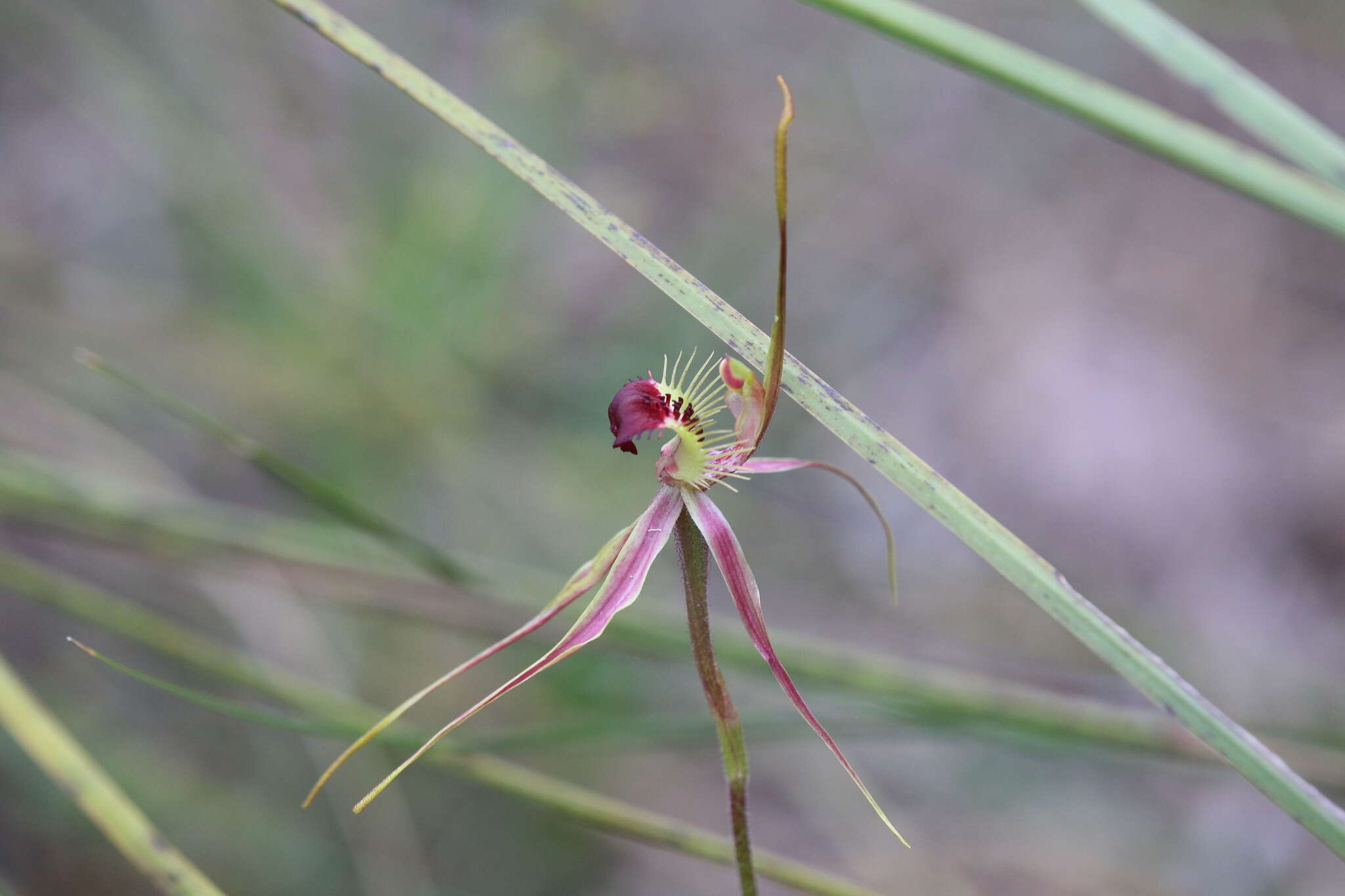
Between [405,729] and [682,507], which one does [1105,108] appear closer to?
[682,507]

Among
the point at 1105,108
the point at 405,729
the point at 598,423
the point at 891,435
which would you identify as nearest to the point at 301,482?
the point at 405,729

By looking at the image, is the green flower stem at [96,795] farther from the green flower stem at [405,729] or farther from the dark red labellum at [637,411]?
the dark red labellum at [637,411]

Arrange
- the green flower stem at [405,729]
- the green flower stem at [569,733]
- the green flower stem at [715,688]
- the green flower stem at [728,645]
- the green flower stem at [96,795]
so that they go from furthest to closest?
the green flower stem at [728,645], the green flower stem at [569,733], the green flower stem at [405,729], the green flower stem at [96,795], the green flower stem at [715,688]

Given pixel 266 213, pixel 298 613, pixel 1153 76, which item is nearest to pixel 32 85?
pixel 266 213

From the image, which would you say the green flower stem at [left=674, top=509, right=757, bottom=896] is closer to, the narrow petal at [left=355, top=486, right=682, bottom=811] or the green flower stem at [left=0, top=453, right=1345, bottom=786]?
the narrow petal at [left=355, top=486, right=682, bottom=811]

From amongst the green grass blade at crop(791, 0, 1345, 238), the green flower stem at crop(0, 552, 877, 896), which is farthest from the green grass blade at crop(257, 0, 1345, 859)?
the green flower stem at crop(0, 552, 877, 896)

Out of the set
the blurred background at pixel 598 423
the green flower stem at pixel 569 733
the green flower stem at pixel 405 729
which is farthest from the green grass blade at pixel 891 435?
the blurred background at pixel 598 423

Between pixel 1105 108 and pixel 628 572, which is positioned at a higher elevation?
pixel 1105 108
